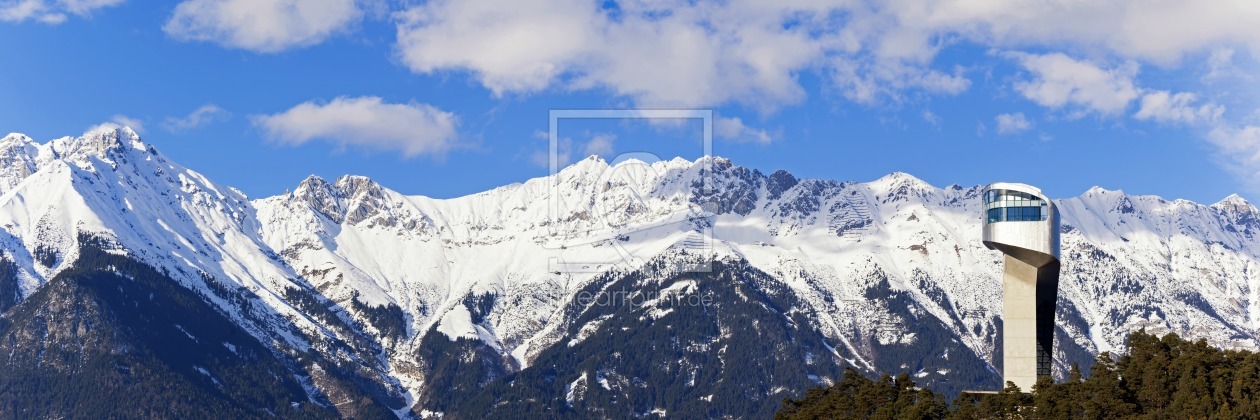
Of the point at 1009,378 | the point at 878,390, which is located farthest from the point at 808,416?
the point at 1009,378

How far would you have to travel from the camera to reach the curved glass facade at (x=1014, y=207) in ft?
620

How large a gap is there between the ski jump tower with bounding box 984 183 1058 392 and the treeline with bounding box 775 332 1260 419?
5882 millimetres

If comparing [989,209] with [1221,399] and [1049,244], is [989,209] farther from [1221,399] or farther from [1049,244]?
[1221,399]

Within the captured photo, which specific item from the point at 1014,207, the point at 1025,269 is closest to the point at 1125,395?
the point at 1025,269

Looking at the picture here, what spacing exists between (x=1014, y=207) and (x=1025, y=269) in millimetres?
7093

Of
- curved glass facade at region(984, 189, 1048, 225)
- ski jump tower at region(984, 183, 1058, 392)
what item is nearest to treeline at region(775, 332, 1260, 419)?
ski jump tower at region(984, 183, 1058, 392)

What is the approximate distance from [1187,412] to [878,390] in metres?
34.5

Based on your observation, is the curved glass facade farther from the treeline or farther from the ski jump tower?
the treeline

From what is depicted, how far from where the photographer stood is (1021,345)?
19300cm

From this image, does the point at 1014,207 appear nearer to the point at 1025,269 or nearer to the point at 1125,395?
the point at 1025,269

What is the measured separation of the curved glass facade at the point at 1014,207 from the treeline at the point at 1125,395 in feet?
58.3

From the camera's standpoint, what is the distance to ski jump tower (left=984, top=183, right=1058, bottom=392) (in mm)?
189000

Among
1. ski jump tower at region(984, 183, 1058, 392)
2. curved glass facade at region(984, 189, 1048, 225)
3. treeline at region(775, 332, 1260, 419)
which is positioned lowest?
treeline at region(775, 332, 1260, 419)

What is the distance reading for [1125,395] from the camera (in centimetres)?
18138
